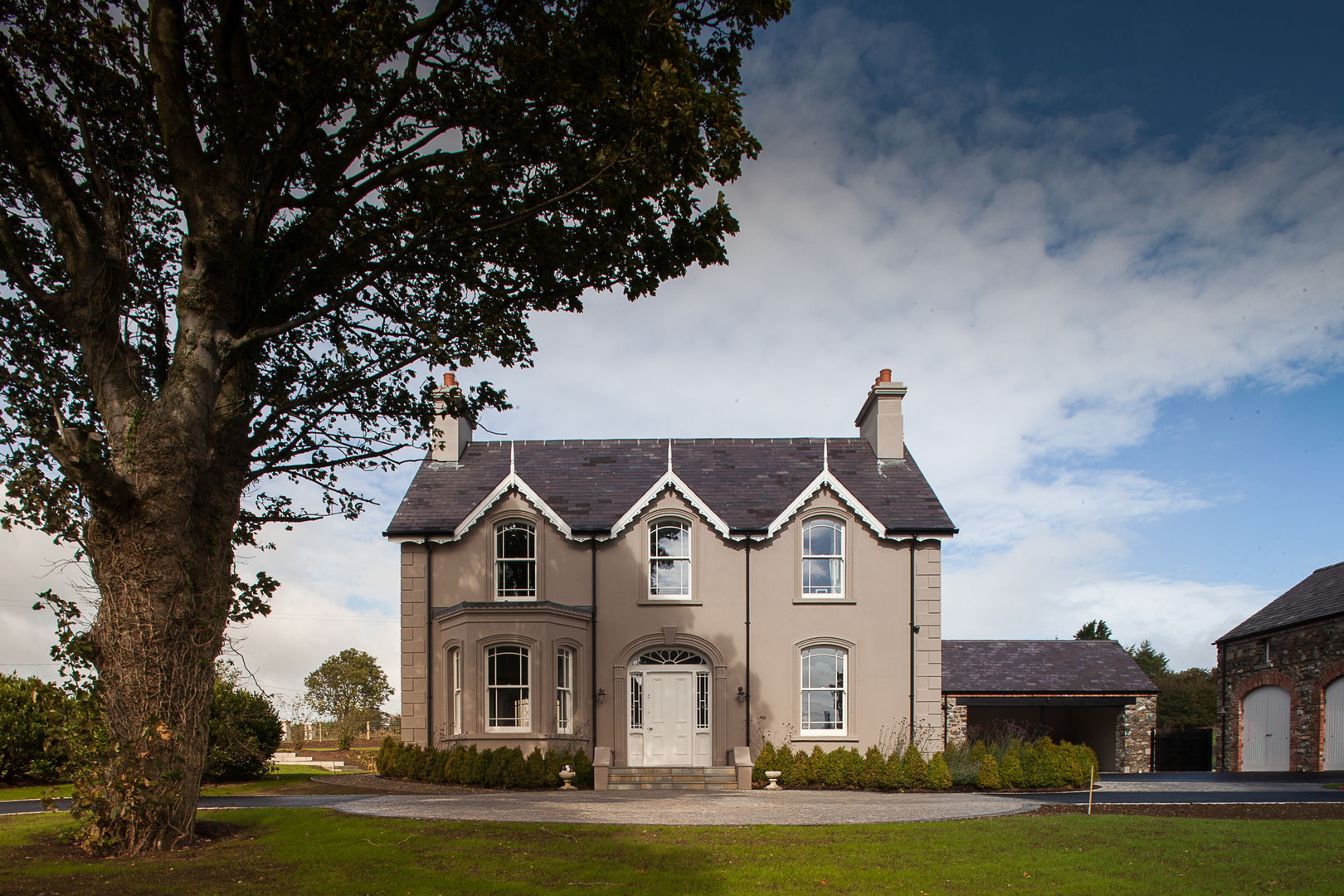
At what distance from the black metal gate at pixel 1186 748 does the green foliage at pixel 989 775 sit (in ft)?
58.3

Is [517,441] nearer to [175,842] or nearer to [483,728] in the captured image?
[483,728]

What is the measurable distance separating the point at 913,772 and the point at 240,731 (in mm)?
14783

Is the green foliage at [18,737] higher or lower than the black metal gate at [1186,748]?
→ higher

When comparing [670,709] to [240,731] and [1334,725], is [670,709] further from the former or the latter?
[1334,725]

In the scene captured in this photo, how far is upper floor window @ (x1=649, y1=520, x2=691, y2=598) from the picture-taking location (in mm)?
23578

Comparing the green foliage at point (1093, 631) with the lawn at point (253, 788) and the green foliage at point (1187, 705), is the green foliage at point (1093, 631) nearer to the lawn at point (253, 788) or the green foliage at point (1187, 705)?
the green foliage at point (1187, 705)

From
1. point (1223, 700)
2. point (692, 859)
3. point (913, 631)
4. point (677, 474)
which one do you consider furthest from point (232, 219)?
point (1223, 700)

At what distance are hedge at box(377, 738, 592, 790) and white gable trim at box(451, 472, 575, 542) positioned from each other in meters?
5.09

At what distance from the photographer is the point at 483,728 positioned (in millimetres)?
21969

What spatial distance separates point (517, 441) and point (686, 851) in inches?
688

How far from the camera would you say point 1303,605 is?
29.8m

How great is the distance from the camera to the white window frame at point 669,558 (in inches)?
926

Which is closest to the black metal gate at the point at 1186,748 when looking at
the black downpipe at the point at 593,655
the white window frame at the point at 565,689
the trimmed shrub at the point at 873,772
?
the trimmed shrub at the point at 873,772

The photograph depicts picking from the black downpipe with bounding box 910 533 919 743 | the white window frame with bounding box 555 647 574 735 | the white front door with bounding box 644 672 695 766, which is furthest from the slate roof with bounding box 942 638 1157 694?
the white window frame with bounding box 555 647 574 735
